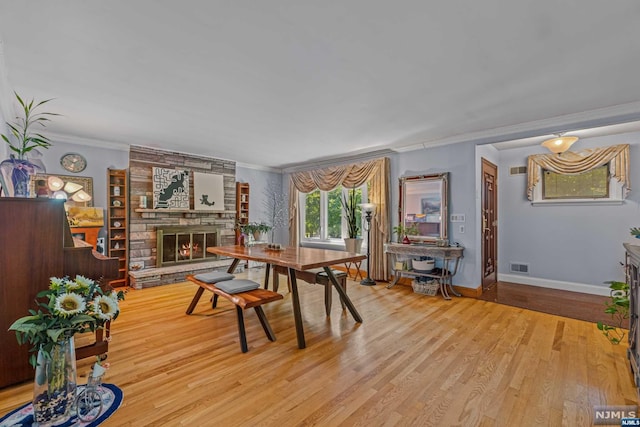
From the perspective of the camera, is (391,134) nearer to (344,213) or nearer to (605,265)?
(344,213)

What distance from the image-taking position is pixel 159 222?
4.99 meters

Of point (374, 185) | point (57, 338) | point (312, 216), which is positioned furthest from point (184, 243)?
point (57, 338)

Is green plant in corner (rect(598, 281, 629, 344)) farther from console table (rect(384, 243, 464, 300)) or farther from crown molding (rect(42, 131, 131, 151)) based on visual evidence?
crown molding (rect(42, 131, 131, 151))

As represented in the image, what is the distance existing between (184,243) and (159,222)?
575mm

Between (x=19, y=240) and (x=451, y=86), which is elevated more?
(x=451, y=86)

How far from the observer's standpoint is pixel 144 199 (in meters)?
4.77

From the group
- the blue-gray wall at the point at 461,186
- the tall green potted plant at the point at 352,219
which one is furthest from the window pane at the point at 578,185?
the tall green potted plant at the point at 352,219

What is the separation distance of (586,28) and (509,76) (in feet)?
1.99

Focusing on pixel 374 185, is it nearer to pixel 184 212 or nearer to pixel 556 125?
pixel 556 125

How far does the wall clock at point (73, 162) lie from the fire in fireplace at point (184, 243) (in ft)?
4.68

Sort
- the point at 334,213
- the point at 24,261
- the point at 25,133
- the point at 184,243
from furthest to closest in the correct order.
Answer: the point at 334,213, the point at 184,243, the point at 25,133, the point at 24,261

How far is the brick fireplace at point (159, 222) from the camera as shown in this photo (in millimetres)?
4699

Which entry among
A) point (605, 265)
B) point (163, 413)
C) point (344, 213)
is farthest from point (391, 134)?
point (163, 413)

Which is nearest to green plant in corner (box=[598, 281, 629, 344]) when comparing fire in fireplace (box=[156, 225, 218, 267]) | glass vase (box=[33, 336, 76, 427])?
glass vase (box=[33, 336, 76, 427])
